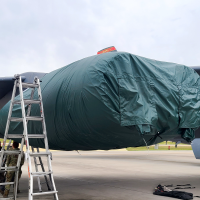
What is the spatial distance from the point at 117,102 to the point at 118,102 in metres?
0.02

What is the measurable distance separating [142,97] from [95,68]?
39.8 inches

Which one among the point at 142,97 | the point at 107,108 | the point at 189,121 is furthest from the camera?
the point at 189,121

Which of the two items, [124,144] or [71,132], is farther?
[124,144]

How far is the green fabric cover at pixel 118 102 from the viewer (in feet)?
15.7

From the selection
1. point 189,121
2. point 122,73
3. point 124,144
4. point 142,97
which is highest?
point 122,73

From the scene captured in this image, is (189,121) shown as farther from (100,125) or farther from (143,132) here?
(100,125)

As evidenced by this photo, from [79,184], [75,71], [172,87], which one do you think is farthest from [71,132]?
[79,184]

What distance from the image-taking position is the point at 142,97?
5.03 meters

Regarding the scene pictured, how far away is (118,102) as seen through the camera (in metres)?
4.79

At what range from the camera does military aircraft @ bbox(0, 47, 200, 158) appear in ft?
15.7

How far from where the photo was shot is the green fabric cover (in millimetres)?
4773

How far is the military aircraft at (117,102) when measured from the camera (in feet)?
15.7

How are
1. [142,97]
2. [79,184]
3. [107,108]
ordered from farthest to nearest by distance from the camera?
1. [79,184]
2. [142,97]
3. [107,108]

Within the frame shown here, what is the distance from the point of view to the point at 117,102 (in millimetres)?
4777
